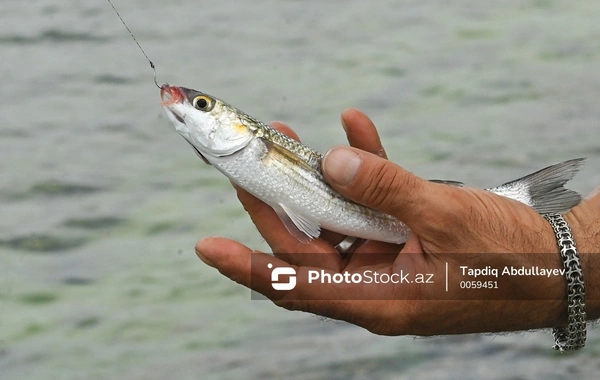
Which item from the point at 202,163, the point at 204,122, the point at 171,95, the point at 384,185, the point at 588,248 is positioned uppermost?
the point at 171,95

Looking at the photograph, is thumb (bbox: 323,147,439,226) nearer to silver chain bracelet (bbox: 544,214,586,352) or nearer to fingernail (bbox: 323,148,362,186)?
fingernail (bbox: 323,148,362,186)

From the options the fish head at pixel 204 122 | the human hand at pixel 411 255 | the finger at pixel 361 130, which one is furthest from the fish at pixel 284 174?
the finger at pixel 361 130

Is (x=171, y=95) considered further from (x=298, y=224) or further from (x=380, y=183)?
(x=380, y=183)

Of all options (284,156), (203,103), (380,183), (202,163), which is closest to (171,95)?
(203,103)

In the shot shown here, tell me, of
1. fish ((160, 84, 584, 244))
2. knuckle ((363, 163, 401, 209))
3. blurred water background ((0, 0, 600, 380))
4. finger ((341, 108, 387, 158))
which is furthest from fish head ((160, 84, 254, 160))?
blurred water background ((0, 0, 600, 380))

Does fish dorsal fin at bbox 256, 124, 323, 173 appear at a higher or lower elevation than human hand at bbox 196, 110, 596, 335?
higher

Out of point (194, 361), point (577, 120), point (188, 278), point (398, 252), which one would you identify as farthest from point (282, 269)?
point (577, 120)

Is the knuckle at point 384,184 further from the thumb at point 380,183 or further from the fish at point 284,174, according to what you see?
the fish at point 284,174
